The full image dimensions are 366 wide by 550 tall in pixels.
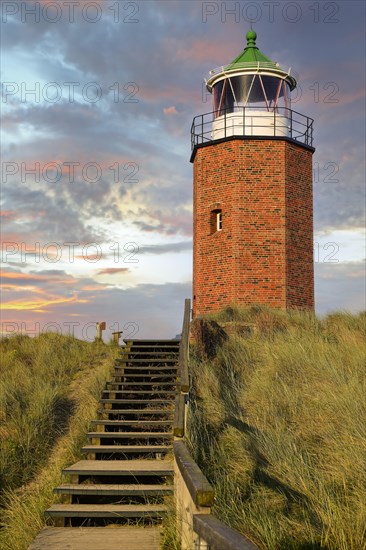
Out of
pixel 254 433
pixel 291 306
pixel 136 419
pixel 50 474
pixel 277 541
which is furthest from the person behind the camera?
pixel 291 306

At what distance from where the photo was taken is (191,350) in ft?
44.8

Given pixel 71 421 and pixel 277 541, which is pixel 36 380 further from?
pixel 277 541

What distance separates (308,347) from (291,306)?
6.73 meters

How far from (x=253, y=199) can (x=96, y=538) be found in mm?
14274

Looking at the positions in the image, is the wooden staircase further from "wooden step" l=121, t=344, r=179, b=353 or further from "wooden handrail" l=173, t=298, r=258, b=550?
"wooden step" l=121, t=344, r=179, b=353

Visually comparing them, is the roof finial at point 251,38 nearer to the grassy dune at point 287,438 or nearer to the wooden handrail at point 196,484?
the grassy dune at point 287,438

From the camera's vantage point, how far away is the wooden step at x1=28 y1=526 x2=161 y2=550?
5973 millimetres

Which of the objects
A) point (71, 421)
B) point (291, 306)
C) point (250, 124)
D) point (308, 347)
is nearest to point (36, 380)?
point (71, 421)

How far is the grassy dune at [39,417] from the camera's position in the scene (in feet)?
24.5

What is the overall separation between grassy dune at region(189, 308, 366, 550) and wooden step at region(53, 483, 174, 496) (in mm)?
587

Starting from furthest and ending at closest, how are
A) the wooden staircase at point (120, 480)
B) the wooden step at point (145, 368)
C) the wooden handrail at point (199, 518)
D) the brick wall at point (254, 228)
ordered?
1. the brick wall at point (254, 228)
2. the wooden step at point (145, 368)
3. the wooden staircase at point (120, 480)
4. the wooden handrail at point (199, 518)

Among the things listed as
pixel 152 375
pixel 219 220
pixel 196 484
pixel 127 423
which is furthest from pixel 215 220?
pixel 196 484

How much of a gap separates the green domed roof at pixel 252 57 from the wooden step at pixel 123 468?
1521 cm

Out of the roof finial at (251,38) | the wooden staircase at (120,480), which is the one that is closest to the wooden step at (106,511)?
the wooden staircase at (120,480)
